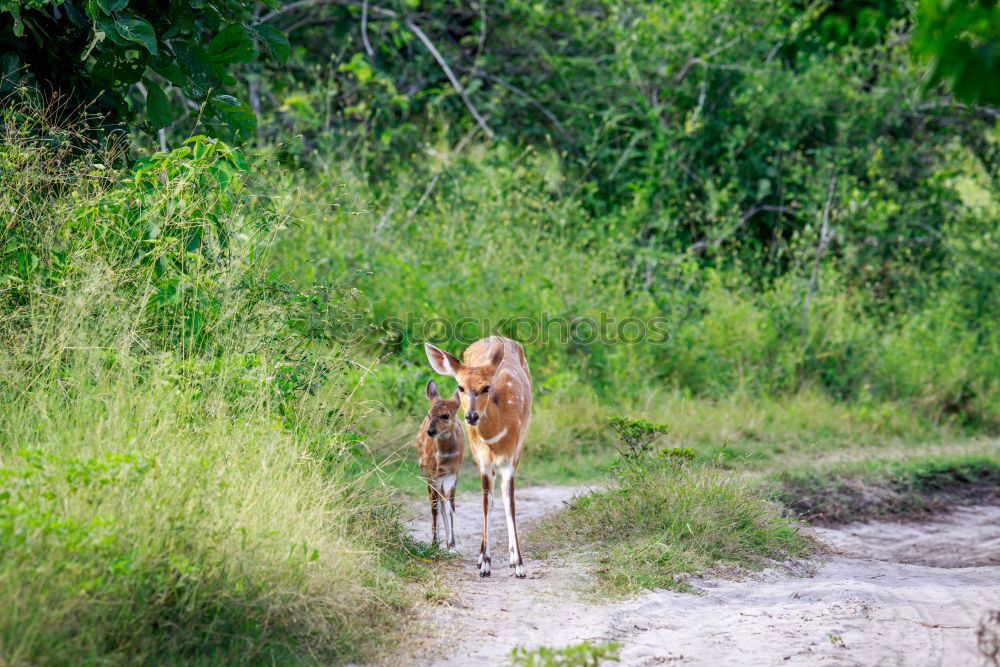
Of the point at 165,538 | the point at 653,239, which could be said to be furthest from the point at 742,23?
the point at 165,538

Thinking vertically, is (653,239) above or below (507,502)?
above

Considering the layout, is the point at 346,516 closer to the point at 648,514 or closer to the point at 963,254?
the point at 648,514

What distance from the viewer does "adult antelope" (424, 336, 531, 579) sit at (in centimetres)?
662

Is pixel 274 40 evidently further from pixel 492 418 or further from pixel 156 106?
pixel 492 418

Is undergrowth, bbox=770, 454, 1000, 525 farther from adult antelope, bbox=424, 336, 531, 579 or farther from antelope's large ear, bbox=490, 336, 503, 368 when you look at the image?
antelope's large ear, bbox=490, 336, 503, 368

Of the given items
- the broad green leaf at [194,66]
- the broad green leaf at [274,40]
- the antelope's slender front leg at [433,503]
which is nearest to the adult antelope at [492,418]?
the antelope's slender front leg at [433,503]

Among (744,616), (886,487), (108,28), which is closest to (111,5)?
(108,28)

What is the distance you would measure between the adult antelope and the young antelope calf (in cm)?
17

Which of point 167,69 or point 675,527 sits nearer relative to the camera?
point 675,527

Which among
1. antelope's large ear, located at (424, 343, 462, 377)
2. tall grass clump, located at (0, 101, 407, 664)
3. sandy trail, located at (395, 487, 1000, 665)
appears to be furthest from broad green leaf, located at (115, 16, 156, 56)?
sandy trail, located at (395, 487, 1000, 665)

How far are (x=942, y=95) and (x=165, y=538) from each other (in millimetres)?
14057

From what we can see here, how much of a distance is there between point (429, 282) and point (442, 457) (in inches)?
190

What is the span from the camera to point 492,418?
270 inches

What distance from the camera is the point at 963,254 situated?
566 inches
